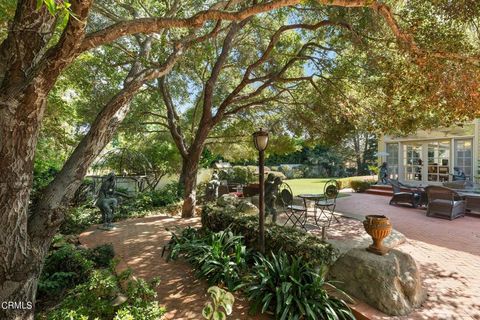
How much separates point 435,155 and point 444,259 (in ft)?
33.3

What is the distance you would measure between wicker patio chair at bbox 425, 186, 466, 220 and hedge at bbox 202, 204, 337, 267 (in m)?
6.17

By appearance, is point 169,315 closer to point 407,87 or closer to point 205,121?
point 407,87

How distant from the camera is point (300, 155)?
3156cm

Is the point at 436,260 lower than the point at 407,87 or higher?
lower

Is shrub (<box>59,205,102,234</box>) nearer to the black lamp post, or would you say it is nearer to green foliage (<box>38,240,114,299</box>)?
green foliage (<box>38,240,114,299</box>)

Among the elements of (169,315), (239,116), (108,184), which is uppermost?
(239,116)

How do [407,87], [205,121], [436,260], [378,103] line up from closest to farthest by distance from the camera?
[407,87] < [436,260] < [378,103] < [205,121]

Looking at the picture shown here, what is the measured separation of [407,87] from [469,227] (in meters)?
5.39

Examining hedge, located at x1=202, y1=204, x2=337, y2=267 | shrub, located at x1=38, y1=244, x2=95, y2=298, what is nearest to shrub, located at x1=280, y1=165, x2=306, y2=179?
hedge, located at x1=202, y1=204, x2=337, y2=267

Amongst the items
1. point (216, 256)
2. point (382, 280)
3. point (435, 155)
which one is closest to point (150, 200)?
point (216, 256)

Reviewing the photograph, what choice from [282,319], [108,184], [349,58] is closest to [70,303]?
[282,319]

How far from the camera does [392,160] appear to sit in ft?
48.5

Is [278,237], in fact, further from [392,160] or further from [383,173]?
[392,160]

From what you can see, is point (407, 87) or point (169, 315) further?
point (407, 87)
